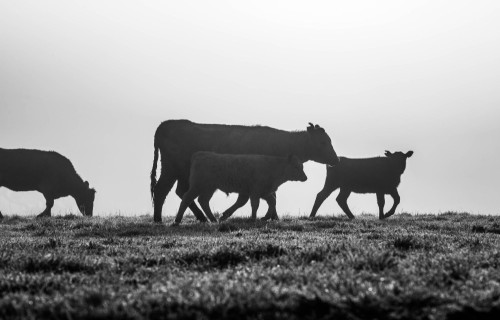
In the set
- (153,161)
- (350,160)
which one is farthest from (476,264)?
(350,160)

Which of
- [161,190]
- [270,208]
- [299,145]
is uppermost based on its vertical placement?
[299,145]

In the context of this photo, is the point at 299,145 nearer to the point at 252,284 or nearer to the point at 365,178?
the point at 365,178

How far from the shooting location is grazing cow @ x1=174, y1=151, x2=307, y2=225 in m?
18.9

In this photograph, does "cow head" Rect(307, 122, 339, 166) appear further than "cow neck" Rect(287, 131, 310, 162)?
Yes

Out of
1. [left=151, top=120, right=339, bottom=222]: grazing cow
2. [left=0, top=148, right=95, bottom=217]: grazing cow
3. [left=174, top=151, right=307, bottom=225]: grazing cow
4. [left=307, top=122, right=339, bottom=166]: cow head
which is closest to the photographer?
[left=174, top=151, right=307, bottom=225]: grazing cow

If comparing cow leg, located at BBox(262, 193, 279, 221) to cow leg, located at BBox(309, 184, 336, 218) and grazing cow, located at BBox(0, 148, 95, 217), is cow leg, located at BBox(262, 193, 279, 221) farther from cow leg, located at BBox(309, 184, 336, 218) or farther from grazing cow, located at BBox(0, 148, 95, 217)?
grazing cow, located at BBox(0, 148, 95, 217)

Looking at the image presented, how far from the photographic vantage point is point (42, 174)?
3120 cm

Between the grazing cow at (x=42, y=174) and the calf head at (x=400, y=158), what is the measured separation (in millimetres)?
14866

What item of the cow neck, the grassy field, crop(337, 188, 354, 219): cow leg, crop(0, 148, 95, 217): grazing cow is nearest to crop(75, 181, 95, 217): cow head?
crop(0, 148, 95, 217): grazing cow

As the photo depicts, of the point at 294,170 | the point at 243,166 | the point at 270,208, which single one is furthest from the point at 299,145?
the point at 243,166

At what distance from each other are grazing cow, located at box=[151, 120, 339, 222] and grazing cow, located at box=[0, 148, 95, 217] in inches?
374

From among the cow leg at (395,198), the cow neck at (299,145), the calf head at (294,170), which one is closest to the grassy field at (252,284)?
the calf head at (294,170)

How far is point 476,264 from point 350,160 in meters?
19.1

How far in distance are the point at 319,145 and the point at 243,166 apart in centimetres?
474
